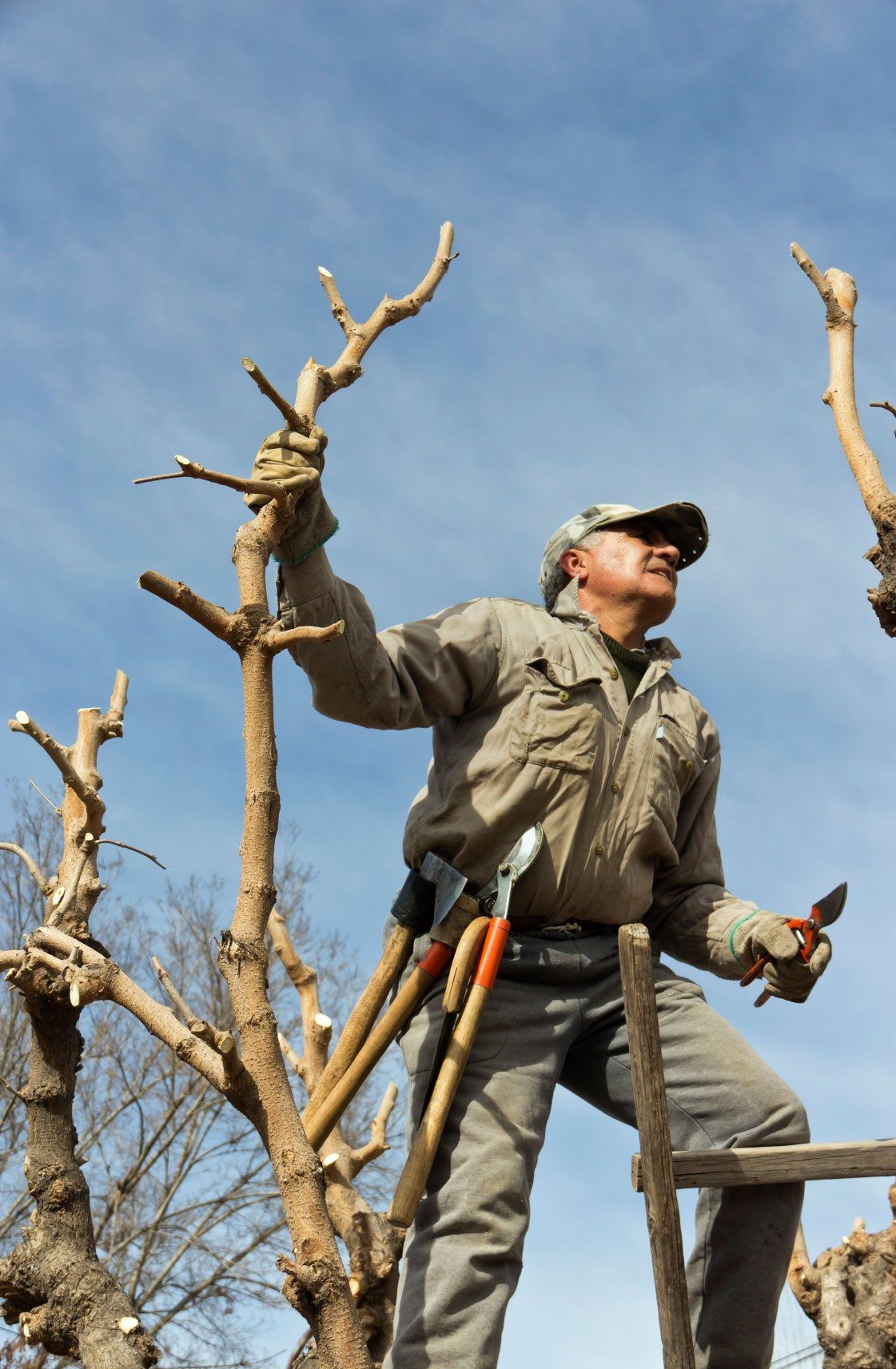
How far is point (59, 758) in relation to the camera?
5.12 metres

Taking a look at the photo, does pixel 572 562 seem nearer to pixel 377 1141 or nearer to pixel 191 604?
pixel 191 604

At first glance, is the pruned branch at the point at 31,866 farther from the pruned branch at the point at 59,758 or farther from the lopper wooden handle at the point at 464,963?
the lopper wooden handle at the point at 464,963

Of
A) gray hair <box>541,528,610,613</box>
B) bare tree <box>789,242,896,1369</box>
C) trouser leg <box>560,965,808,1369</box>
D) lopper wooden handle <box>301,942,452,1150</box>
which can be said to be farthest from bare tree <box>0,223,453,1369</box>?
bare tree <box>789,242,896,1369</box>

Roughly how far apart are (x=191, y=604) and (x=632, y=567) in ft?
5.43

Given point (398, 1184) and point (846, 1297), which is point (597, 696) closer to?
point (398, 1184)

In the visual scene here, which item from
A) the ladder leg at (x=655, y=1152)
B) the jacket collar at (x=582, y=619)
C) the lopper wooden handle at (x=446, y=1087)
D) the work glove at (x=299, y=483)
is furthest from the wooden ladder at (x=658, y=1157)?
the jacket collar at (x=582, y=619)

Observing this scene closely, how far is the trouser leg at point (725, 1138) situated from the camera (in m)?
3.54

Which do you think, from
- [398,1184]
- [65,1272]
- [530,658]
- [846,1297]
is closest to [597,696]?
[530,658]

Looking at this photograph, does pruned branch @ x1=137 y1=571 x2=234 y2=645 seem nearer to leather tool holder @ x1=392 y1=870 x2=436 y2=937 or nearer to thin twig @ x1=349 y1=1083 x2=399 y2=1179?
leather tool holder @ x1=392 y1=870 x2=436 y2=937

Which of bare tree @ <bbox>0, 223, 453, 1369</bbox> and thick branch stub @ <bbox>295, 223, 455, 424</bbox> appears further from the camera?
thick branch stub @ <bbox>295, 223, 455, 424</bbox>

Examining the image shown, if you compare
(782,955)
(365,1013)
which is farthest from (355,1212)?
(782,955)

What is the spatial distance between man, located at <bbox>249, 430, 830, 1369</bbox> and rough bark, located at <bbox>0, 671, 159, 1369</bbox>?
1232 millimetres

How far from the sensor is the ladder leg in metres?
3.00

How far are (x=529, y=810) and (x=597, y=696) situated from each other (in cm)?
45
